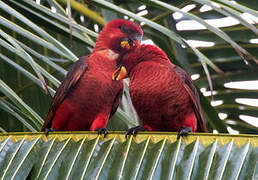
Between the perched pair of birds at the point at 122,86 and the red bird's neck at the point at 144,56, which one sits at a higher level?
the red bird's neck at the point at 144,56

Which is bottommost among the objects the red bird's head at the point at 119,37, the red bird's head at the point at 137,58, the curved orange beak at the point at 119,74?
the curved orange beak at the point at 119,74

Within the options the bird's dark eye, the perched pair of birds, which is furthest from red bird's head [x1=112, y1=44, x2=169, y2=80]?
the bird's dark eye

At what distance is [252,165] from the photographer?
1174 millimetres

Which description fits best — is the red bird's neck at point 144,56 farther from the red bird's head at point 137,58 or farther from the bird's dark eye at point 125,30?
the bird's dark eye at point 125,30

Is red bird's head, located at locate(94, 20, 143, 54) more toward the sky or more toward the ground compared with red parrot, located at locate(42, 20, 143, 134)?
more toward the sky

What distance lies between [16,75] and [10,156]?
1219 millimetres

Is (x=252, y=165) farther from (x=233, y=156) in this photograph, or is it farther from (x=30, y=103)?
(x=30, y=103)

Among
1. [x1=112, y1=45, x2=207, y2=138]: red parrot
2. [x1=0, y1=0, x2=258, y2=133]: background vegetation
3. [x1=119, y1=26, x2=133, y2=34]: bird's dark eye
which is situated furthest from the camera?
[x1=119, y1=26, x2=133, y2=34]: bird's dark eye

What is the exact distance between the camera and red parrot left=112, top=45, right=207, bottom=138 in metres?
1.93

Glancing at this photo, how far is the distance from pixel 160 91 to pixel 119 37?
367mm

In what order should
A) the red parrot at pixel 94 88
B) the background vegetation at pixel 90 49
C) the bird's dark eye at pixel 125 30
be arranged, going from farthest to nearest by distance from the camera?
the bird's dark eye at pixel 125 30, the red parrot at pixel 94 88, the background vegetation at pixel 90 49

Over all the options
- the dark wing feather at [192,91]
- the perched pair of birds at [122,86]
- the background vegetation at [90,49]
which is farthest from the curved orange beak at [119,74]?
the dark wing feather at [192,91]

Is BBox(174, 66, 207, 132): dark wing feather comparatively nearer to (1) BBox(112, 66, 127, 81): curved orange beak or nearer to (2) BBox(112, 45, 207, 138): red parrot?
(2) BBox(112, 45, 207, 138): red parrot

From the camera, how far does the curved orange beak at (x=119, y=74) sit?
2019 mm
